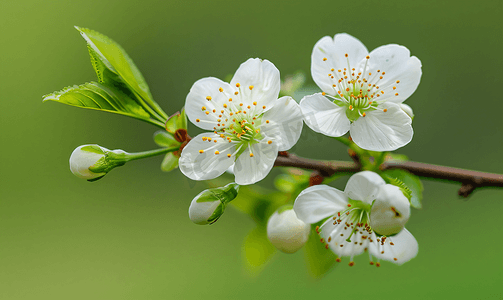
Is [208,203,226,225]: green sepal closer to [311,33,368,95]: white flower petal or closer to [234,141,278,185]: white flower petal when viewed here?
[234,141,278,185]: white flower petal

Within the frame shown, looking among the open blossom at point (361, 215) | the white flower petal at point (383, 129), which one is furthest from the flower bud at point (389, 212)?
the white flower petal at point (383, 129)

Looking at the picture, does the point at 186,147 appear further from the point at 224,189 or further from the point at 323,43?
the point at 323,43

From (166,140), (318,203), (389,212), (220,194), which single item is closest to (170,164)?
(166,140)

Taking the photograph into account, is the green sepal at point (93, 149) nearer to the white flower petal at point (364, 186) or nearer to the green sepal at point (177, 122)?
the green sepal at point (177, 122)

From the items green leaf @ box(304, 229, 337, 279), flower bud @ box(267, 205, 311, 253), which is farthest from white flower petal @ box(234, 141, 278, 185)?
green leaf @ box(304, 229, 337, 279)

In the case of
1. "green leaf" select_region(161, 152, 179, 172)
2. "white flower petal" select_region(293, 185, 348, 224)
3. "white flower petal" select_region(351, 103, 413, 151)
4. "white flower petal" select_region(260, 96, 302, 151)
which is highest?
"white flower petal" select_region(260, 96, 302, 151)

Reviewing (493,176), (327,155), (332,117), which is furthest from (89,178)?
(327,155)
